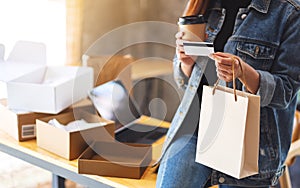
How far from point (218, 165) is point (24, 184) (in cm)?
105

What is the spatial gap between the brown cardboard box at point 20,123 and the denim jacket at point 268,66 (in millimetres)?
533

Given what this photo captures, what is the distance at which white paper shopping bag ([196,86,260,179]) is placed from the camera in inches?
34.3

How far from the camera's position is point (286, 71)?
945 millimetres

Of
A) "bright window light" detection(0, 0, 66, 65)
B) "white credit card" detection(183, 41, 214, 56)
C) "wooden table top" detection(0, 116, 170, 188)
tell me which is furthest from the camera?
"bright window light" detection(0, 0, 66, 65)

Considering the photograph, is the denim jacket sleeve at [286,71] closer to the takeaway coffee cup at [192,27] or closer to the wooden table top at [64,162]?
the takeaway coffee cup at [192,27]

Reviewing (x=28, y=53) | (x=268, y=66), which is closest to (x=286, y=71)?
(x=268, y=66)

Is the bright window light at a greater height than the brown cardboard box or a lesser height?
greater

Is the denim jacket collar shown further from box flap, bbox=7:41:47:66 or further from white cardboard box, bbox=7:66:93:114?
box flap, bbox=7:41:47:66

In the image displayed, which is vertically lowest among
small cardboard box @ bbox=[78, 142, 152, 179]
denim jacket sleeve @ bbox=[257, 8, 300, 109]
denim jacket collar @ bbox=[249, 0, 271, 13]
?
small cardboard box @ bbox=[78, 142, 152, 179]

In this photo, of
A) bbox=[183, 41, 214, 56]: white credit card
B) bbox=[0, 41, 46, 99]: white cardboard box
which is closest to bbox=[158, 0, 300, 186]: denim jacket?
bbox=[183, 41, 214, 56]: white credit card

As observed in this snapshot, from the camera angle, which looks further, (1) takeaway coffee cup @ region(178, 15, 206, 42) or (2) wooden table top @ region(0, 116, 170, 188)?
(2) wooden table top @ region(0, 116, 170, 188)

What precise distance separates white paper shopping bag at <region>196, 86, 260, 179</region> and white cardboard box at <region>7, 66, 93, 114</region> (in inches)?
22.9

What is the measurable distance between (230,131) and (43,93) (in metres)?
0.68

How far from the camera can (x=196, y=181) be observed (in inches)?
39.9
